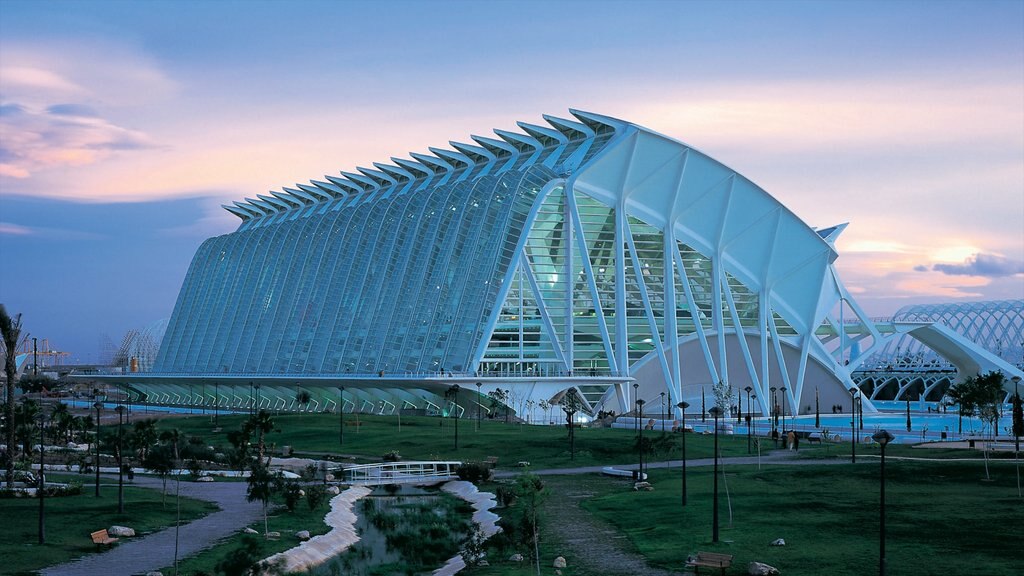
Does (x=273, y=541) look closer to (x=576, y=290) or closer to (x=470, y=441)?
(x=470, y=441)

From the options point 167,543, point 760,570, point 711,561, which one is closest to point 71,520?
point 167,543

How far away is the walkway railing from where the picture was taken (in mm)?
59062

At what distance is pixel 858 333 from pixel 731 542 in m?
86.5

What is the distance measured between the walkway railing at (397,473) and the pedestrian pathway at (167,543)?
22.7ft

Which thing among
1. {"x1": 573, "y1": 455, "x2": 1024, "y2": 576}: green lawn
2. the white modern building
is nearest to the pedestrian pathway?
{"x1": 573, "y1": 455, "x2": 1024, "y2": 576}: green lawn

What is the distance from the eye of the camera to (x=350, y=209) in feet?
406

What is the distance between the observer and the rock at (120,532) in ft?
133

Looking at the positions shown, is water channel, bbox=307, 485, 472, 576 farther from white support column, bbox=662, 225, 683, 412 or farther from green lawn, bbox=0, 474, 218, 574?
white support column, bbox=662, 225, 683, 412

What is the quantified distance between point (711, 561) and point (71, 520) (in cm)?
2401

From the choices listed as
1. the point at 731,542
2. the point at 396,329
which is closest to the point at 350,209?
the point at 396,329

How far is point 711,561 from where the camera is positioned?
31188mm

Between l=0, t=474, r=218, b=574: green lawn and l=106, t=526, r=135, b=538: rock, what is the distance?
0.81 metres

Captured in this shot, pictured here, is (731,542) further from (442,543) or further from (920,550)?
(442,543)

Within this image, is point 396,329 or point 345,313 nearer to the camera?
point 396,329
